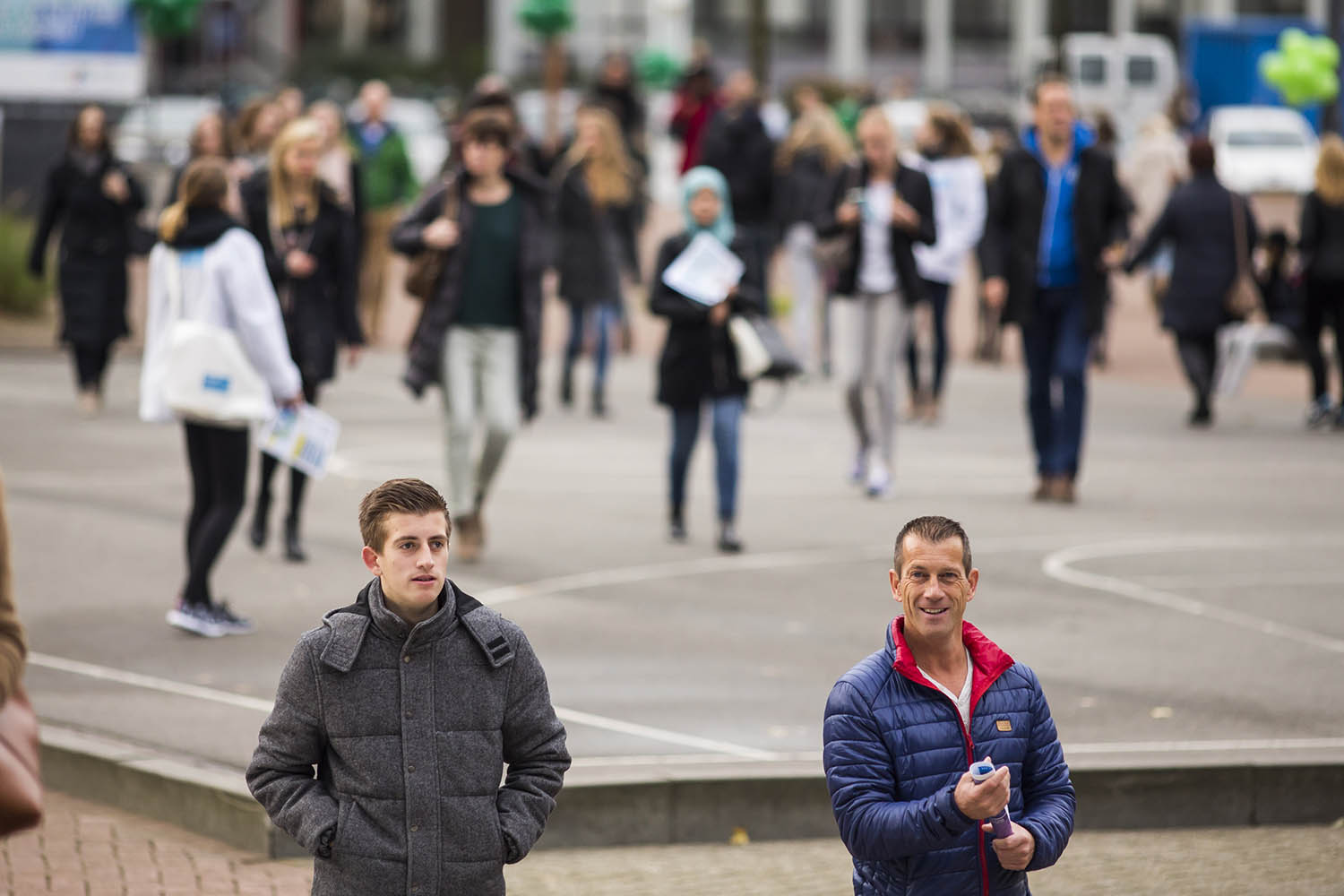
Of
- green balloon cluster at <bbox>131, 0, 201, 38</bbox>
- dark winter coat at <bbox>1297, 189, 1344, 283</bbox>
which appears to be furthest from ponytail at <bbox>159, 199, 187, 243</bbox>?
green balloon cluster at <bbox>131, 0, 201, 38</bbox>

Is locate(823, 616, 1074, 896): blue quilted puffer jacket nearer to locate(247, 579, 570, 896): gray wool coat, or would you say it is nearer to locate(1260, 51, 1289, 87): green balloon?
locate(247, 579, 570, 896): gray wool coat

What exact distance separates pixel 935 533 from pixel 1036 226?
327 inches

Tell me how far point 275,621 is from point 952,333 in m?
14.6

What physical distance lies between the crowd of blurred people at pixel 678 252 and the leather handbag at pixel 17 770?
233 inches

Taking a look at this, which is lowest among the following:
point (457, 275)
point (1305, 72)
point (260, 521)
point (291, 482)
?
point (260, 521)

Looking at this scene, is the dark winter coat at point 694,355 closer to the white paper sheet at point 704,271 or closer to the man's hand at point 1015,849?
the white paper sheet at point 704,271

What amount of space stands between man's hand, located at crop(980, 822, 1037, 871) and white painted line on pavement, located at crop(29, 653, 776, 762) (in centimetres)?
288

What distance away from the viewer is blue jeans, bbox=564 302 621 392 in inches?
638

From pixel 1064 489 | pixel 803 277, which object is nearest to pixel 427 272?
pixel 1064 489

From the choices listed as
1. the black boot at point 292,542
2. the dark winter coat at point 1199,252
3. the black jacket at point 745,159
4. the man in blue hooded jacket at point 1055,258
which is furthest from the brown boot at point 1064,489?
the black jacket at point 745,159

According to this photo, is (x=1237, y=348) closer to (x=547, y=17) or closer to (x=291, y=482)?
(x=291, y=482)

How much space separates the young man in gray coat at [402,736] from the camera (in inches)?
161

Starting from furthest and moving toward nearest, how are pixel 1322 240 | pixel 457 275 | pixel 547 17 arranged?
pixel 547 17
pixel 1322 240
pixel 457 275

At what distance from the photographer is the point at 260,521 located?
35.3ft
